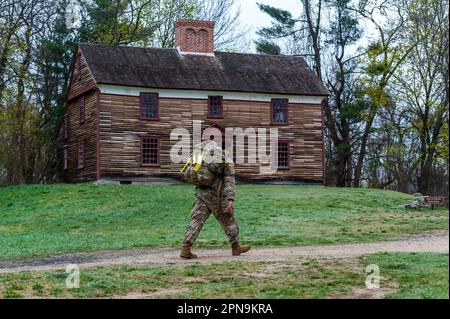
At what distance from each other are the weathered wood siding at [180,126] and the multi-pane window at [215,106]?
287 millimetres

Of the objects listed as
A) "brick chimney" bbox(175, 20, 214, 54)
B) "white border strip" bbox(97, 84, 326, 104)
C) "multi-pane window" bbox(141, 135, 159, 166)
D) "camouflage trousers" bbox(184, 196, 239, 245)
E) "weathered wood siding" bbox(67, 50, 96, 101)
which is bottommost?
"camouflage trousers" bbox(184, 196, 239, 245)

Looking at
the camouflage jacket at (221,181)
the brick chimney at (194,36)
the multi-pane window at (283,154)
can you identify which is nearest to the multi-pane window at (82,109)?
the brick chimney at (194,36)

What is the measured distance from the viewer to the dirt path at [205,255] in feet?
49.4

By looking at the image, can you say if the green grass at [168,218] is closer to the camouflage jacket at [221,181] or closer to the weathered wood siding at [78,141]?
the camouflage jacket at [221,181]

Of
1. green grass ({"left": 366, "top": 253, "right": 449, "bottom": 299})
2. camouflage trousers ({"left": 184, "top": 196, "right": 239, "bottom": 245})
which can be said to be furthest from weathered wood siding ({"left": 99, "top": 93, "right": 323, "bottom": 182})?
green grass ({"left": 366, "top": 253, "right": 449, "bottom": 299})

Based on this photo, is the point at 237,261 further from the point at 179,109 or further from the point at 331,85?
the point at 331,85

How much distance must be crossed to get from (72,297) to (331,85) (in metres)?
52.1

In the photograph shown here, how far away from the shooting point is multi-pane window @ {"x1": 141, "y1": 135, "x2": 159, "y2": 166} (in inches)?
1775

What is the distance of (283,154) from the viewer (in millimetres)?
48125

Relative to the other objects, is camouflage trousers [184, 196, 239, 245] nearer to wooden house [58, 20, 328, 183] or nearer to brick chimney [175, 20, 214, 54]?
wooden house [58, 20, 328, 183]

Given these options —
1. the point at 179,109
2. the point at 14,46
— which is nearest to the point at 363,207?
the point at 179,109

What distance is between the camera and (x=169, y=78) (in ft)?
151

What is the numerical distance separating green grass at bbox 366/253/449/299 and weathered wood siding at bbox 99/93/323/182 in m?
30.1

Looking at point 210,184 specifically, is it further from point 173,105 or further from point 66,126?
point 66,126
